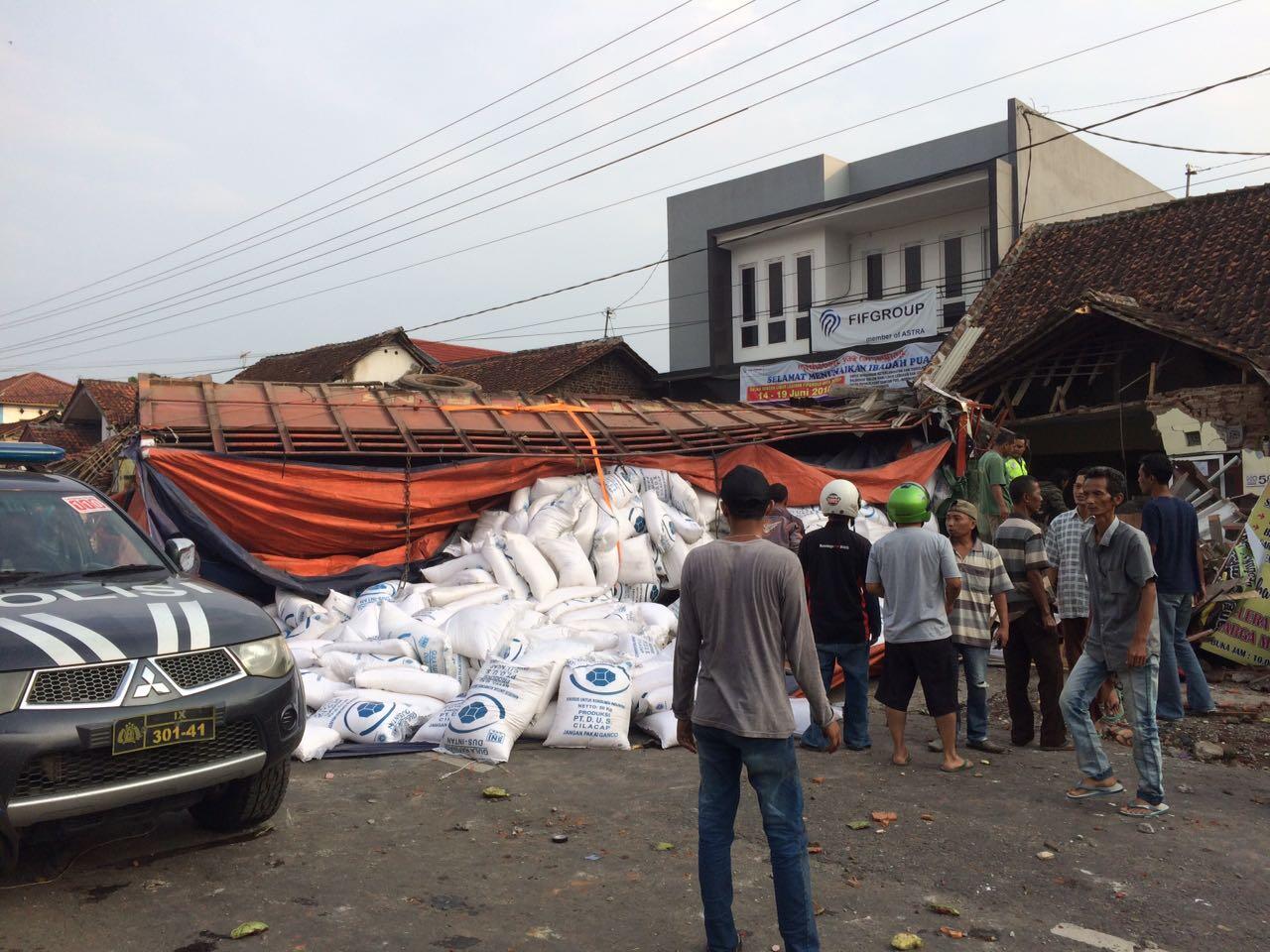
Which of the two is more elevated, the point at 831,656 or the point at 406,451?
the point at 406,451

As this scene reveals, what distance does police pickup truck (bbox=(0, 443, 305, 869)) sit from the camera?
11.8 ft

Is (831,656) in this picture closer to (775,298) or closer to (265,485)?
(265,485)

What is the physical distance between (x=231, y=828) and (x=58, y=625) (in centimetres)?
129

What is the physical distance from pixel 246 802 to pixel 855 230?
71.9 ft

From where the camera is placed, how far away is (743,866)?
4293 mm

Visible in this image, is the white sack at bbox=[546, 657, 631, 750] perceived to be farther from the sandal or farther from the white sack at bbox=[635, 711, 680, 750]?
the sandal

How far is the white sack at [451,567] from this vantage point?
911 cm

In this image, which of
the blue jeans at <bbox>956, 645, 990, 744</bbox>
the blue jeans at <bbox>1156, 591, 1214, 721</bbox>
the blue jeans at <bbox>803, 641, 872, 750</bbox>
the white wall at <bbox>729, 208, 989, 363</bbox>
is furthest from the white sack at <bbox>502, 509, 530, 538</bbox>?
the white wall at <bbox>729, 208, 989, 363</bbox>

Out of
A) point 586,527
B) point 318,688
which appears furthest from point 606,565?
point 318,688

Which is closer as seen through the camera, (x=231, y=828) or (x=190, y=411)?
(x=231, y=828)

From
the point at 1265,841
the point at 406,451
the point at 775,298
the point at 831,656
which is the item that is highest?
the point at 775,298

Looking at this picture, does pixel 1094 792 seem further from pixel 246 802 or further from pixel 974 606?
pixel 246 802

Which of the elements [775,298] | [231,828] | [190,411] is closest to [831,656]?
[231,828]

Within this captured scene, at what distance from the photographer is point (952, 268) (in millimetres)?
22312
